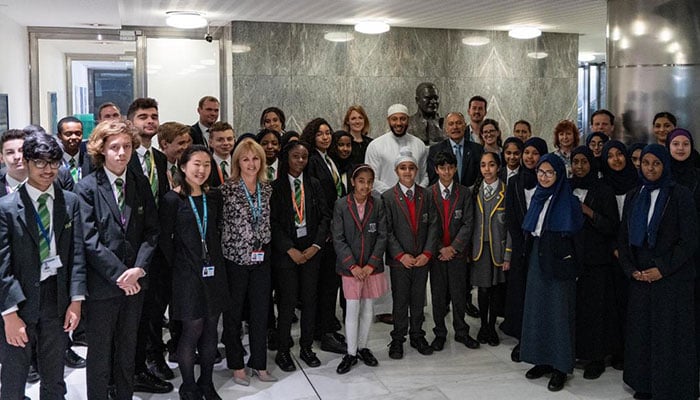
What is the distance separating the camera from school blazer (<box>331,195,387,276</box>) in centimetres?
550

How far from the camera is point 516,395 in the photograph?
5012mm

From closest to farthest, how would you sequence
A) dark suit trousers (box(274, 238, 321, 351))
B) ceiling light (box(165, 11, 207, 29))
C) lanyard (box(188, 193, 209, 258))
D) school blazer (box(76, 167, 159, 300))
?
1. school blazer (box(76, 167, 159, 300))
2. lanyard (box(188, 193, 209, 258))
3. dark suit trousers (box(274, 238, 321, 351))
4. ceiling light (box(165, 11, 207, 29))

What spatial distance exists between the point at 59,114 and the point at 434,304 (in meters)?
8.51

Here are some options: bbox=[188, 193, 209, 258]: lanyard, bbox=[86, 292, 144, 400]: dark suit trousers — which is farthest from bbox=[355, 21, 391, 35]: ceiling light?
bbox=[86, 292, 144, 400]: dark suit trousers

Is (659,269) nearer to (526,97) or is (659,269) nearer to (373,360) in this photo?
(373,360)

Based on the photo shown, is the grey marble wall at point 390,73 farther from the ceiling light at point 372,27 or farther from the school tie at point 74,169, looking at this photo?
the school tie at point 74,169

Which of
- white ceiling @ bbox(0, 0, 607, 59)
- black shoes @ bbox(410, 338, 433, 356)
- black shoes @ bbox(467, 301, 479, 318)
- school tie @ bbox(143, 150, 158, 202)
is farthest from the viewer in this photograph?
white ceiling @ bbox(0, 0, 607, 59)

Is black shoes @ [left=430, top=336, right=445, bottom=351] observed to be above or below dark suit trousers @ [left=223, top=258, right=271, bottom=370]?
below

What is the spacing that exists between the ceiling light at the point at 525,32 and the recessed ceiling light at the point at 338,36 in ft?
7.74

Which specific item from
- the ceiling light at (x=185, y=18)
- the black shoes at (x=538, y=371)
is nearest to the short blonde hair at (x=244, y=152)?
the black shoes at (x=538, y=371)

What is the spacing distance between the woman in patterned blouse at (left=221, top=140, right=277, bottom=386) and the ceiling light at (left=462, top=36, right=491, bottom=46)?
6325mm

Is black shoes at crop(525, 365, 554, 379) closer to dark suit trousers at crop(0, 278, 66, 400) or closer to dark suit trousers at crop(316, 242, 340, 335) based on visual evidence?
dark suit trousers at crop(316, 242, 340, 335)

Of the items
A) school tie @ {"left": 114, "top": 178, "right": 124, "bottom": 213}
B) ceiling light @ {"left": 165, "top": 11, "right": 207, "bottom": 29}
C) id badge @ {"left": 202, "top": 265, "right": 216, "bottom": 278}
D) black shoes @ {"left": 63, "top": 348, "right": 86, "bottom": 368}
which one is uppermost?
ceiling light @ {"left": 165, "top": 11, "right": 207, "bottom": 29}

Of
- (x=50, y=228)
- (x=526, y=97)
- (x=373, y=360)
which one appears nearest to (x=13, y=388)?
(x=50, y=228)
